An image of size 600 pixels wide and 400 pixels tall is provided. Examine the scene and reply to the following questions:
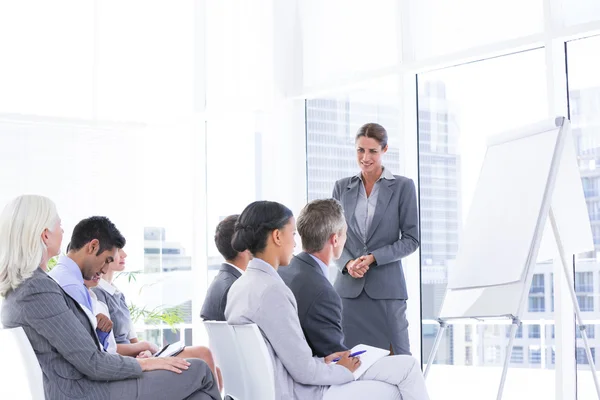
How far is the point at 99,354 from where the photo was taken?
285cm

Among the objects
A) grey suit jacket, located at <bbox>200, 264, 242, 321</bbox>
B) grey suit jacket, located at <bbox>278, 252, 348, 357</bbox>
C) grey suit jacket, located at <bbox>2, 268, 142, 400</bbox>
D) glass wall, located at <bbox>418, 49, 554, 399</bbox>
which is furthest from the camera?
glass wall, located at <bbox>418, 49, 554, 399</bbox>

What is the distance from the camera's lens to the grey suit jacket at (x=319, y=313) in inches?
124

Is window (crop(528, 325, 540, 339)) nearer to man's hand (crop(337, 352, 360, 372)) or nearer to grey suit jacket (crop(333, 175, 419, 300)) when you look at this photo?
grey suit jacket (crop(333, 175, 419, 300))

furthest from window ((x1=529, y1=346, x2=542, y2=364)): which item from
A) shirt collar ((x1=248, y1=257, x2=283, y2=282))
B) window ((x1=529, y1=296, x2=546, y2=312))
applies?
shirt collar ((x1=248, y1=257, x2=283, y2=282))

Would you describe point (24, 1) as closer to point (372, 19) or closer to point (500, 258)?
point (372, 19)

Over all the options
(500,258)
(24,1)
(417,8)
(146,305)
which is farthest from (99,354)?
(24,1)

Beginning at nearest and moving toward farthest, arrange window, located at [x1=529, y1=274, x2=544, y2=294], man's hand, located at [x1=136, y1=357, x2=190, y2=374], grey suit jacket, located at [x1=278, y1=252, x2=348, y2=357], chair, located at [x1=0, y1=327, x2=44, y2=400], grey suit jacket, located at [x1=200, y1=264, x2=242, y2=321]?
chair, located at [x1=0, y1=327, x2=44, y2=400] < man's hand, located at [x1=136, y1=357, x2=190, y2=374] < grey suit jacket, located at [x1=278, y1=252, x2=348, y2=357] < grey suit jacket, located at [x1=200, y1=264, x2=242, y2=321] < window, located at [x1=529, y1=274, x2=544, y2=294]

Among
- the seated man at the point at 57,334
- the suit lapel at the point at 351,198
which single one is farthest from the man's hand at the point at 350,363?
the suit lapel at the point at 351,198

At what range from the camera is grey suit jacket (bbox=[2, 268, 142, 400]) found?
2773 millimetres

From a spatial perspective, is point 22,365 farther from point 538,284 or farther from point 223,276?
point 538,284

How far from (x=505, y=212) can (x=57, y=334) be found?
2033 mm

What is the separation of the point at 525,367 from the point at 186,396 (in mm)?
2543

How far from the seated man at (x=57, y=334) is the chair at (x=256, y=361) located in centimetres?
21

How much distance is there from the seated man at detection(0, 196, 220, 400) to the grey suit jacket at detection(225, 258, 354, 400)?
31 cm
